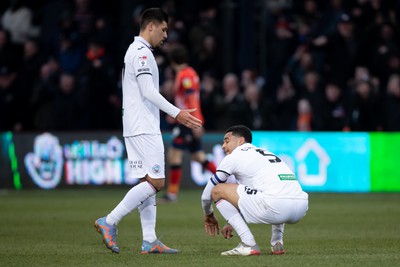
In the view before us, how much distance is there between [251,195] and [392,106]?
1114 cm

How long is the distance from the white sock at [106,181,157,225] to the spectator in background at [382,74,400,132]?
11.0 metres

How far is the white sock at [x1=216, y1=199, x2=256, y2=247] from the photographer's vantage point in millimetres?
9344

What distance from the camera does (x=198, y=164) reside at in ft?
65.2

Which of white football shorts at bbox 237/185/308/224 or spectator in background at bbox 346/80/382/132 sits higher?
spectator in background at bbox 346/80/382/132

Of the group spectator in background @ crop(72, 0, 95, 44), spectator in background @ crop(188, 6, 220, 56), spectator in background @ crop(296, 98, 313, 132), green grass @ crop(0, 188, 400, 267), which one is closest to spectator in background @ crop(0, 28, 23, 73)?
spectator in background @ crop(72, 0, 95, 44)

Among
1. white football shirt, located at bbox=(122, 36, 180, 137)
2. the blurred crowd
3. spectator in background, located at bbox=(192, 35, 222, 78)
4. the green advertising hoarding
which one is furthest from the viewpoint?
spectator in background, located at bbox=(192, 35, 222, 78)

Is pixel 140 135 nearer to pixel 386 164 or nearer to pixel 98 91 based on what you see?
pixel 386 164

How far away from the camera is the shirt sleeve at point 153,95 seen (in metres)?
9.55

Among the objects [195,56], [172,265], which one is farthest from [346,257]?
[195,56]

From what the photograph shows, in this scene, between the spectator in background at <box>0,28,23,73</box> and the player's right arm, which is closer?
the player's right arm

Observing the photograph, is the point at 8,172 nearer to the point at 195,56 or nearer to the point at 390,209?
the point at 195,56

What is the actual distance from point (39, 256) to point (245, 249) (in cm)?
196

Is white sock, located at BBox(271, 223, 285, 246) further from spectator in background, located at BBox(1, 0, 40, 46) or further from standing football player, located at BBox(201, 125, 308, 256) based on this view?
spectator in background, located at BBox(1, 0, 40, 46)

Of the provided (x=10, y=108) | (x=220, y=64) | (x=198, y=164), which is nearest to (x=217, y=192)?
(x=198, y=164)
